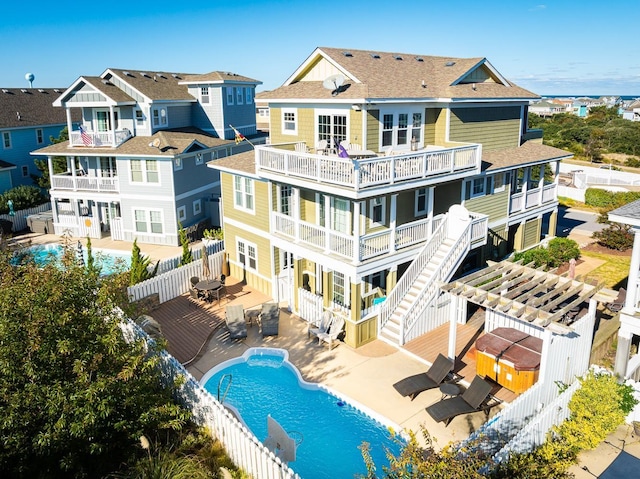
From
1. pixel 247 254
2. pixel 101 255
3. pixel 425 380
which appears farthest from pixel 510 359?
pixel 101 255

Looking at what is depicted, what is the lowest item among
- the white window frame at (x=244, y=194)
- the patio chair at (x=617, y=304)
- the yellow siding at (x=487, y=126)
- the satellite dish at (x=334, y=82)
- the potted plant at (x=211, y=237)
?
the patio chair at (x=617, y=304)

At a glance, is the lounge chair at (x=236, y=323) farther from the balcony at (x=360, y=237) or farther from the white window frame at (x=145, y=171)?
the white window frame at (x=145, y=171)

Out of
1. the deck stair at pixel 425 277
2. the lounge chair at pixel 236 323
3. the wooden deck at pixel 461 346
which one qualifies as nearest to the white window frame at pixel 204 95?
the lounge chair at pixel 236 323

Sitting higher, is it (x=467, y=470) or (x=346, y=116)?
(x=346, y=116)

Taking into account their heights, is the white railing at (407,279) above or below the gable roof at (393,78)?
below

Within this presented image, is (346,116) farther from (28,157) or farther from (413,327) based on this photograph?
(28,157)

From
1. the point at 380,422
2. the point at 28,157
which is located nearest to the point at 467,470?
the point at 380,422

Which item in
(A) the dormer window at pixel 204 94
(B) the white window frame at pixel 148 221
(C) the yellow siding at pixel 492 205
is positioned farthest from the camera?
(A) the dormer window at pixel 204 94
